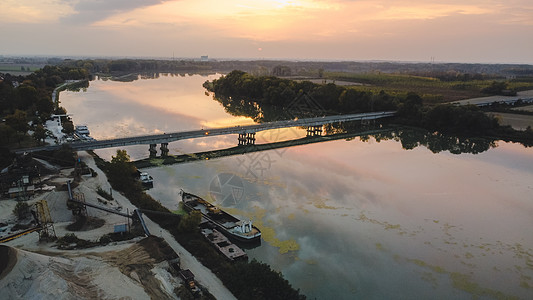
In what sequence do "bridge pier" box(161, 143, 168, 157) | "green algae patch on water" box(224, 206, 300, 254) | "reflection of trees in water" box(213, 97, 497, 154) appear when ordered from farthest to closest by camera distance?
1. "reflection of trees in water" box(213, 97, 497, 154)
2. "bridge pier" box(161, 143, 168, 157)
3. "green algae patch on water" box(224, 206, 300, 254)

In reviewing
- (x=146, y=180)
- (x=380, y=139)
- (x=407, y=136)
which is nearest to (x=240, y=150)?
(x=146, y=180)

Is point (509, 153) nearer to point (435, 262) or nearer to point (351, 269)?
point (435, 262)

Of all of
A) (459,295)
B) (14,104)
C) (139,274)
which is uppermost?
(14,104)

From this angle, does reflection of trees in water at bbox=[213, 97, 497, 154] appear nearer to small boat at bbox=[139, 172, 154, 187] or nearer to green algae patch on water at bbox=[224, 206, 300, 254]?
green algae patch on water at bbox=[224, 206, 300, 254]

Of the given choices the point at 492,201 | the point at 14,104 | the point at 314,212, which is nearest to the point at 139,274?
the point at 314,212

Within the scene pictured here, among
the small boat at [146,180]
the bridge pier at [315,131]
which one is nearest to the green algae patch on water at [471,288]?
the small boat at [146,180]

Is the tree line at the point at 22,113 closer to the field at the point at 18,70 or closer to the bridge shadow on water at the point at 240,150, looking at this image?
the bridge shadow on water at the point at 240,150

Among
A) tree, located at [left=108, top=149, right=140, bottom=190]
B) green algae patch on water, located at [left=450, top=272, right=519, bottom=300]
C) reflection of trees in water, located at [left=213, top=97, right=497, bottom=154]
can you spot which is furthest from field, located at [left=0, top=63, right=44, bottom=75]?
green algae patch on water, located at [left=450, top=272, right=519, bottom=300]
